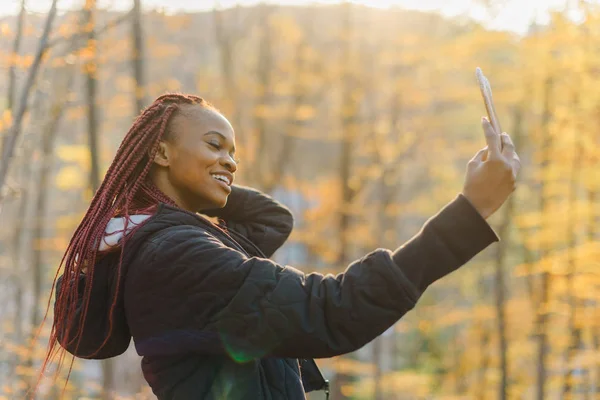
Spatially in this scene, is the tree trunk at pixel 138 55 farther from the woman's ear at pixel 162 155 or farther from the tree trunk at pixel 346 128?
the tree trunk at pixel 346 128

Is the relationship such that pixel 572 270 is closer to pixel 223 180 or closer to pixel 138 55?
pixel 138 55

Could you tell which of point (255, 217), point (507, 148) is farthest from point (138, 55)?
point (507, 148)

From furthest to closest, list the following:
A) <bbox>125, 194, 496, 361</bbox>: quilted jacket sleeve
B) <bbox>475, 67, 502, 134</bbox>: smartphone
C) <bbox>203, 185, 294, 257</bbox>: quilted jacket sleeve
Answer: <bbox>203, 185, 294, 257</bbox>: quilted jacket sleeve, <bbox>475, 67, 502, 134</bbox>: smartphone, <bbox>125, 194, 496, 361</bbox>: quilted jacket sleeve

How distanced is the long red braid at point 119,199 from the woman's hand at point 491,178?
2.70 feet

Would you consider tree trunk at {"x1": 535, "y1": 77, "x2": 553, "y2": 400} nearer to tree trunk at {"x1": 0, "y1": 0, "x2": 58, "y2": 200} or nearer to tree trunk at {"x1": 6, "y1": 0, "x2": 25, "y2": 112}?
tree trunk at {"x1": 6, "y1": 0, "x2": 25, "y2": 112}

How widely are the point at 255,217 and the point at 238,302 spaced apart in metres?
1.07

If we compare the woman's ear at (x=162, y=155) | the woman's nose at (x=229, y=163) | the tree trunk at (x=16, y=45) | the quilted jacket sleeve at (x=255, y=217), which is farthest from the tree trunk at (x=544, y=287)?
→ the woman's ear at (x=162, y=155)

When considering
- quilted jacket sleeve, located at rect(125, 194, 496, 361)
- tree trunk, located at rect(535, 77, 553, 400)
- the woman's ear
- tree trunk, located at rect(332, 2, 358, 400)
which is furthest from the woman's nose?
tree trunk, located at rect(332, 2, 358, 400)

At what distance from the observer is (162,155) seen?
73.1 inches

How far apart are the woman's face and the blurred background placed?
6.30 m

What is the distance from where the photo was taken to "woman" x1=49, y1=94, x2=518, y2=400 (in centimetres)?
136

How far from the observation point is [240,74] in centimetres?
1691

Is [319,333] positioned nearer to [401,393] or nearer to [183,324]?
[183,324]

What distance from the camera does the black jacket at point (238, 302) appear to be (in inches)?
53.2
